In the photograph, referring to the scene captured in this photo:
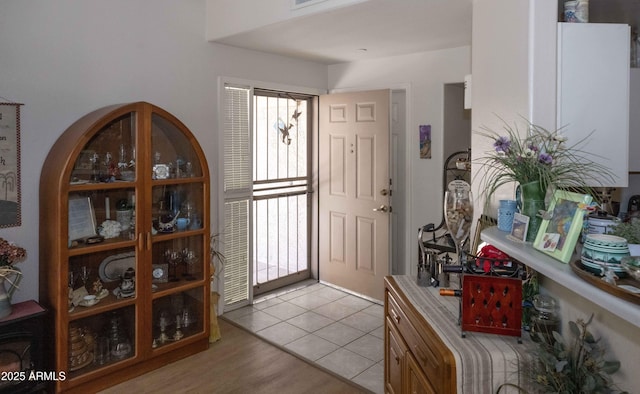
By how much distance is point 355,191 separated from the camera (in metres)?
4.34

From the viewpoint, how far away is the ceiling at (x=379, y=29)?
2.62 metres

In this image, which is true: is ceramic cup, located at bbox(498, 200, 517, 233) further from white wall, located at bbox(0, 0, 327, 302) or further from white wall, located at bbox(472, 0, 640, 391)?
white wall, located at bbox(0, 0, 327, 302)

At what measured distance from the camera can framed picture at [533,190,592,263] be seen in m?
1.33

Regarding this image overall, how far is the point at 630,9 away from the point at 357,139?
91.0 inches

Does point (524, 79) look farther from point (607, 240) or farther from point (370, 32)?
point (370, 32)

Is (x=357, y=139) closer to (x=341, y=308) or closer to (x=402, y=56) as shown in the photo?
(x=402, y=56)

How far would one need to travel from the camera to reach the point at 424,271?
220cm

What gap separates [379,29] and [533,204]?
2.07m

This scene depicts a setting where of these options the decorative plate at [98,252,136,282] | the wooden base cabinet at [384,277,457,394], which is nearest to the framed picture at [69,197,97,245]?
the decorative plate at [98,252,136,282]

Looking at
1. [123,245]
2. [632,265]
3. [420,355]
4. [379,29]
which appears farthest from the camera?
[379,29]

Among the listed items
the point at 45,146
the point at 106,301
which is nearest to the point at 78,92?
the point at 45,146

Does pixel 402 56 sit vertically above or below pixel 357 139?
above

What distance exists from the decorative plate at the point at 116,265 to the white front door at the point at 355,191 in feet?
7.11

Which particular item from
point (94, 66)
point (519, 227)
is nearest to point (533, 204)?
point (519, 227)
